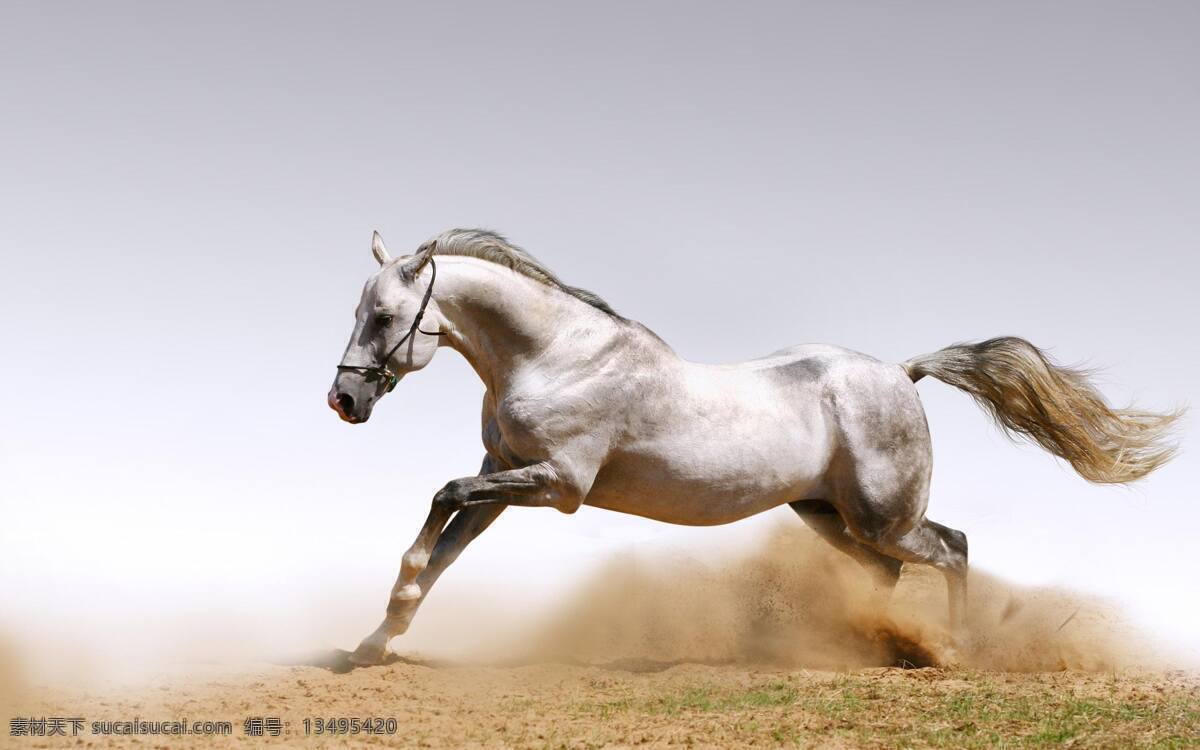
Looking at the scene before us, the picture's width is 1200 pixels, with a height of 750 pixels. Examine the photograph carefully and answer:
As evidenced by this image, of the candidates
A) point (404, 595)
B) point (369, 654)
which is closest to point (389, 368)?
point (404, 595)

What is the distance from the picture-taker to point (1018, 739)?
4.88 meters

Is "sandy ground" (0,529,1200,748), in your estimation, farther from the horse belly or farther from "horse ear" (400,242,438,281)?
"horse ear" (400,242,438,281)

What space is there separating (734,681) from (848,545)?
1821 millimetres

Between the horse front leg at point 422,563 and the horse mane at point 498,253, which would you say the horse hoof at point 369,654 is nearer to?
the horse front leg at point 422,563

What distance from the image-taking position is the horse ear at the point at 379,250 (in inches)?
268

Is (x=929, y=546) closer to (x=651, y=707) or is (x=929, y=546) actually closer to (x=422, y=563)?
(x=651, y=707)

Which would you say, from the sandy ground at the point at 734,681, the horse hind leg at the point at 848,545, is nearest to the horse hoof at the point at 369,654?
the sandy ground at the point at 734,681

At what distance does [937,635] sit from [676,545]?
2659 millimetres

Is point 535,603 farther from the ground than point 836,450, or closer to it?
closer to it

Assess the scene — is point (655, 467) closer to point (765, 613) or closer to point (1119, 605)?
point (765, 613)

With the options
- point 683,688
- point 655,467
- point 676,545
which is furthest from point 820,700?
point 676,545

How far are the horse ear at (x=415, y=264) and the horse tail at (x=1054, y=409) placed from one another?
3895 millimetres

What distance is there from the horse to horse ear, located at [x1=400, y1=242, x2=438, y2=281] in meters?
0.01

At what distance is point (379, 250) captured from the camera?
22.5 ft
